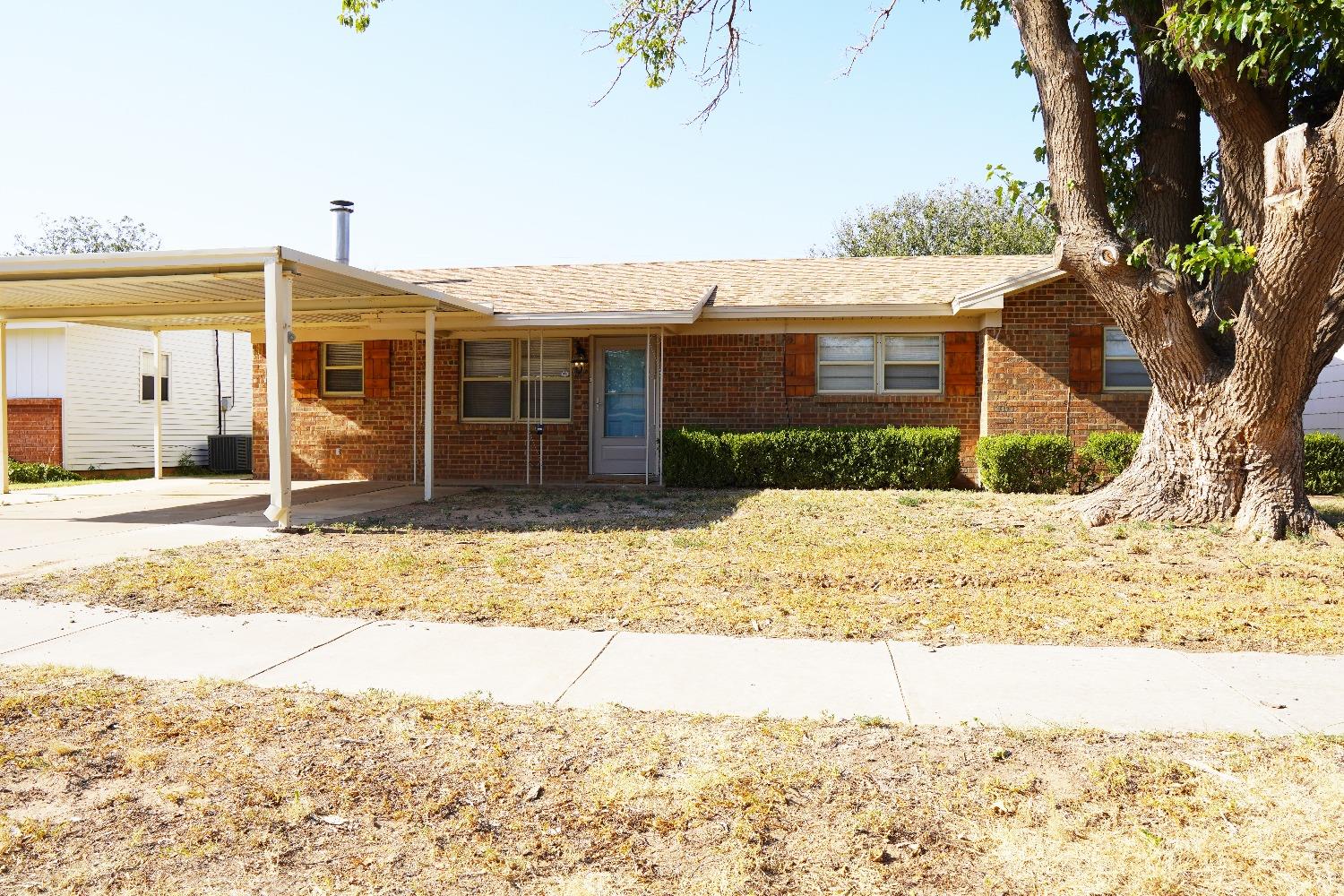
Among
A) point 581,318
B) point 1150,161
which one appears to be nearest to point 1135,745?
point 1150,161

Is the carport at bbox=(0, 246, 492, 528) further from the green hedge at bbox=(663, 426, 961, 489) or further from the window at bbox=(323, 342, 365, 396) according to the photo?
the green hedge at bbox=(663, 426, 961, 489)

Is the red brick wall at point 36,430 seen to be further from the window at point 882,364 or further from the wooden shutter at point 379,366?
the window at point 882,364

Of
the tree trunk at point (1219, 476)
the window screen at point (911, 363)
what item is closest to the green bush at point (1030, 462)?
the window screen at point (911, 363)

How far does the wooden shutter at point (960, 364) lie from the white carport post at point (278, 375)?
10084 millimetres

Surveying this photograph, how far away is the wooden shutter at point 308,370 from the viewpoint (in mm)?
17047

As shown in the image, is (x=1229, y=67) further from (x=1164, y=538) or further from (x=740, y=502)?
(x=740, y=502)

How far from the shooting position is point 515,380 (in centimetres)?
1645

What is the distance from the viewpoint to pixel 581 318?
47.5ft

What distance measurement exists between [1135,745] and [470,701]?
2.78 metres

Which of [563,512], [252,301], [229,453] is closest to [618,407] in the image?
[563,512]

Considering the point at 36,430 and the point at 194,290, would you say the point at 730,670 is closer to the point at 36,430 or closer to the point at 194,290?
the point at 194,290

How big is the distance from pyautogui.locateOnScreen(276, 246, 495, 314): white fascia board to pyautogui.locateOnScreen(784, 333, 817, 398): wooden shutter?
4923mm

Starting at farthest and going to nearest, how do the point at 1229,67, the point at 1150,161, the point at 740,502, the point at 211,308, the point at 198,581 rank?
the point at 211,308
the point at 740,502
the point at 1150,161
the point at 1229,67
the point at 198,581

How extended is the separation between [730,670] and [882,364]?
11.5 metres
